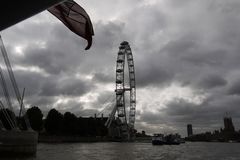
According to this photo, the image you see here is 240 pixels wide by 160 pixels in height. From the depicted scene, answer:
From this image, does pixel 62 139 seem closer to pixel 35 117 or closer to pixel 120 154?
pixel 35 117

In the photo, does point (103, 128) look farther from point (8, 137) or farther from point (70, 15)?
point (70, 15)

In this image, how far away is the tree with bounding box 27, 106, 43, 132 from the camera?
7919 cm

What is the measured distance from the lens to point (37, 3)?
14.9ft

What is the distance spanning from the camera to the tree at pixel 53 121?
289ft

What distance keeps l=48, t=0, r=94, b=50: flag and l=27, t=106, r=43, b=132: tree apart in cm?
7624

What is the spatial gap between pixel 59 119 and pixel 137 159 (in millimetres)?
56220

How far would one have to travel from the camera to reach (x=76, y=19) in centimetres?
562

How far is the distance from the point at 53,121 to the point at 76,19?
8578cm

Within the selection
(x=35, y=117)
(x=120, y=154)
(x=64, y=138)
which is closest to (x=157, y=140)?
(x=64, y=138)

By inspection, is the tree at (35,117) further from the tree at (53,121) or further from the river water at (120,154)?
the river water at (120,154)

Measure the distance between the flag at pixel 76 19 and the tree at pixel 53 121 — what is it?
8436 cm

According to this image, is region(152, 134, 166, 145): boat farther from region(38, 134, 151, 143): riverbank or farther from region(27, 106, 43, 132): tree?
region(27, 106, 43, 132): tree

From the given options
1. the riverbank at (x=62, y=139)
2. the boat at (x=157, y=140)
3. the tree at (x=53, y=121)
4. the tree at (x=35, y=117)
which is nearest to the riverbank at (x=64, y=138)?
the riverbank at (x=62, y=139)

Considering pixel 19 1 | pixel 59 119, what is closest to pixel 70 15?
pixel 19 1
